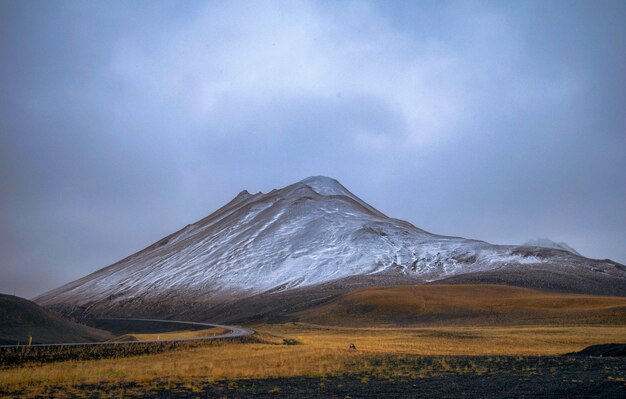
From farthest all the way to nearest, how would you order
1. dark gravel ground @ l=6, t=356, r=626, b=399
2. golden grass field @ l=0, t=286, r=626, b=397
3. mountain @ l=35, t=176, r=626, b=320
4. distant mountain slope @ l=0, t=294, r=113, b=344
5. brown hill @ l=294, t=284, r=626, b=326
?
mountain @ l=35, t=176, r=626, b=320, brown hill @ l=294, t=284, r=626, b=326, distant mountain slope @ l=0, t=294, r=113, b=344, golden grass field @ l=0, t=286, r=626, b=397, dark gravel ground @ l=6, t=356, r=626, b=399

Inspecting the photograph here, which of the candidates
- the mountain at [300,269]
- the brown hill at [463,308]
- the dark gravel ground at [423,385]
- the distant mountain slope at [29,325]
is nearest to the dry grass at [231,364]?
the dark gravel ground at [423,385]

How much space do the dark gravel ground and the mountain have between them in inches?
3211

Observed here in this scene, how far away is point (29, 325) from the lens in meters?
37.8

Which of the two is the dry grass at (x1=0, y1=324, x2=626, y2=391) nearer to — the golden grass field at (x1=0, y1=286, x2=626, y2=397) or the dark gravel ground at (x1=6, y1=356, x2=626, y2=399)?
the golden grass field at (x1=0, y1=286, x2=626, y2=397)

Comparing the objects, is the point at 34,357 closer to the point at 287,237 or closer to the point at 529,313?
the point at 529,313

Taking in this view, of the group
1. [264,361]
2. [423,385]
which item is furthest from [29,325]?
[423,385]

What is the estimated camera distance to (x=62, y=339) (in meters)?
39.1

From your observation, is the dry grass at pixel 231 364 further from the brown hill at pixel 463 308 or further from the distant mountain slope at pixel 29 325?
the brown hill at pixel 463 308

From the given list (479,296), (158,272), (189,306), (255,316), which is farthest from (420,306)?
(158,272)

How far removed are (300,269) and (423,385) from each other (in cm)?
12730

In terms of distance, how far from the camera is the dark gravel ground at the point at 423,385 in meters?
18.6

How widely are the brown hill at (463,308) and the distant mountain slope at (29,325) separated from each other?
168ft

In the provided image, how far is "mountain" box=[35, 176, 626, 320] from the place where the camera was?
12225 cm

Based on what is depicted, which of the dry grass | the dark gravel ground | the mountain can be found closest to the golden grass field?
the dry grass
